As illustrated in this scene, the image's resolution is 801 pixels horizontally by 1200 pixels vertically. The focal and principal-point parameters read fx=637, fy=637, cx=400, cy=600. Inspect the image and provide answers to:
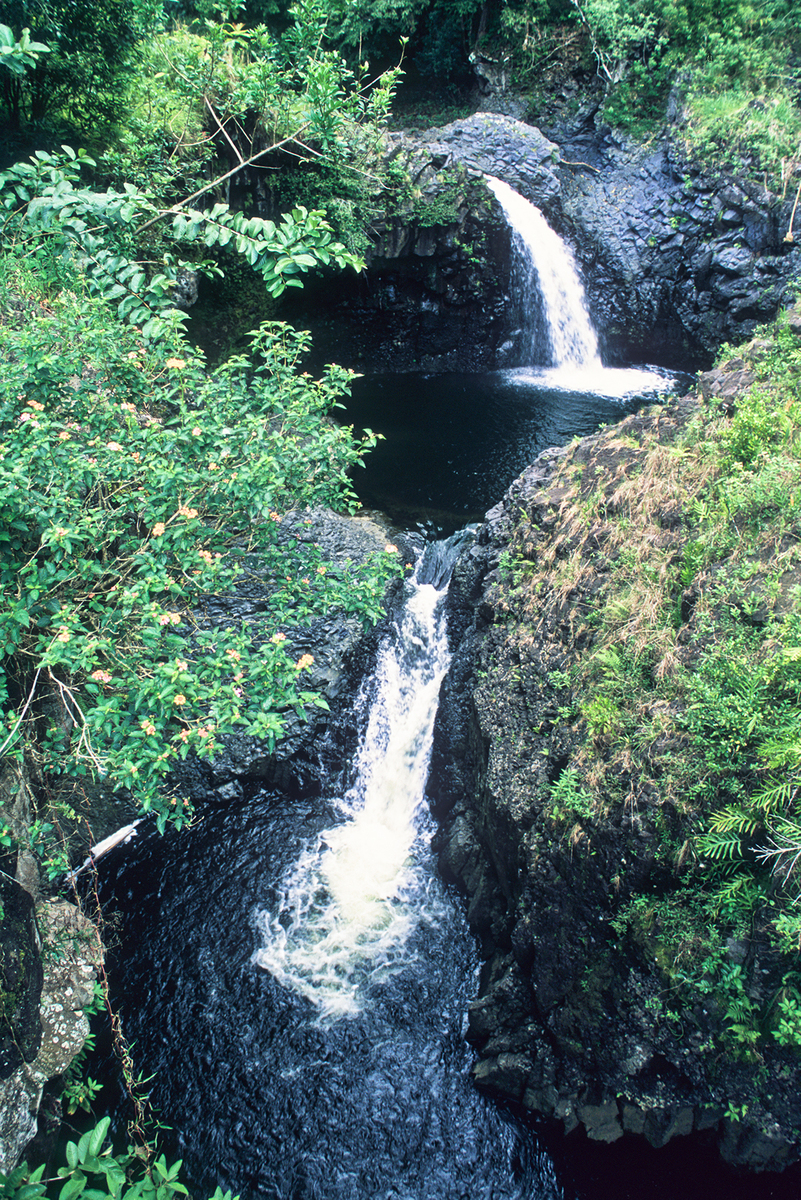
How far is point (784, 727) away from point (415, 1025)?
4139mm

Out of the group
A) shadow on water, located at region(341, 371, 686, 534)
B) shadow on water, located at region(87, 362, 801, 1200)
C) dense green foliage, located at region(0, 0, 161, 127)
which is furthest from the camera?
shadow on water, located at region(341, 371, 686, 534)

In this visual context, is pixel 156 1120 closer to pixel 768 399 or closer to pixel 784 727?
pixel 784 727

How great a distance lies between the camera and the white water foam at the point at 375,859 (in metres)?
6.17

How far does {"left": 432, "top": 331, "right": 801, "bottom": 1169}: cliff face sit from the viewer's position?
4168 millimetres

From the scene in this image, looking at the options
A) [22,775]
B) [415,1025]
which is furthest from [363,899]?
[22,775]

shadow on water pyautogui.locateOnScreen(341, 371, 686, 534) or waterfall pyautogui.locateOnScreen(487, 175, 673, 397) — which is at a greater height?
waterfall pyautogui.locateOnScreen(487, 175, 673, 397)

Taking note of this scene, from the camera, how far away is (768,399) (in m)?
6.34

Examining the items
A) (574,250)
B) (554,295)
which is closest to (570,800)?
(554,295)

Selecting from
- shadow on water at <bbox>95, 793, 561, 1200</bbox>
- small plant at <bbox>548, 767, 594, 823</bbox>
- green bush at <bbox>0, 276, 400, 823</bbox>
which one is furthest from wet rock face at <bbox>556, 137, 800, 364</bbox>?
shadow on water at <bbox>95, 793, 561, 1200</bbox>

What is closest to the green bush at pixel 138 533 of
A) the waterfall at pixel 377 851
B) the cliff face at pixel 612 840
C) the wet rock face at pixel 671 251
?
the cliff face at pixel 612 840

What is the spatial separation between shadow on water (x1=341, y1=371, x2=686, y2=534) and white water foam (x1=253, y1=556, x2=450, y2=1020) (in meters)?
2.28

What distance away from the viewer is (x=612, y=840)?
460cm

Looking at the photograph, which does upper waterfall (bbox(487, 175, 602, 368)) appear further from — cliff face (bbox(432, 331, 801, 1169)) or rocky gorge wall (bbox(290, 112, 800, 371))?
cliff face (bbox(432, 331, 801, 1169))

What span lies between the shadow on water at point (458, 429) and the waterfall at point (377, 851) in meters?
1.62
